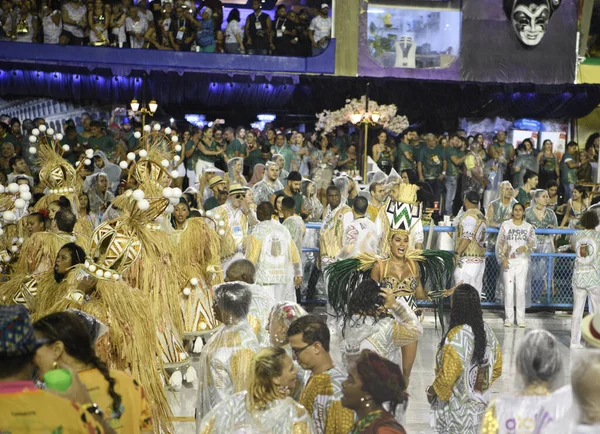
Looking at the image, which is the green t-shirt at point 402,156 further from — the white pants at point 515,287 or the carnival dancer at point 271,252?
the carnival dancer at point 271,252

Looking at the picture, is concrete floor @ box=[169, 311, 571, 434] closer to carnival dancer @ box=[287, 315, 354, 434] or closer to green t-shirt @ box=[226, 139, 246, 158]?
carnival dancer @ box=[287, 315, 354, 434]

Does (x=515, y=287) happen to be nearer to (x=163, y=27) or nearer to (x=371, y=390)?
(x=371, y=390)

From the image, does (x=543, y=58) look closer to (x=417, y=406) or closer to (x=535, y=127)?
(x=535, y=127)

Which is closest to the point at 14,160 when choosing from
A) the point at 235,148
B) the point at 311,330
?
the point at 235,148

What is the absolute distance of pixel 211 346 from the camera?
5691 millimetres

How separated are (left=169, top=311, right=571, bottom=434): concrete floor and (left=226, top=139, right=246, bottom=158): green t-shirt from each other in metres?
5.56

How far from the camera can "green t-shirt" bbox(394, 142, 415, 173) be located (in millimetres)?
17625

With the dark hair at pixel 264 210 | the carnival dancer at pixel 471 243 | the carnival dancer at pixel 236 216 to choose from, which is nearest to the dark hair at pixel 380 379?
the dark hair at pixel 264 210

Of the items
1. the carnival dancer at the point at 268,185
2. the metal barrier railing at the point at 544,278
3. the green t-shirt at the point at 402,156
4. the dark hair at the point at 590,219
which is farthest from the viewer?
the green t-shirt at the point at 402,156

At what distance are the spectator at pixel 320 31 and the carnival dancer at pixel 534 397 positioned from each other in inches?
632

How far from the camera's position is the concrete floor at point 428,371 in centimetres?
805

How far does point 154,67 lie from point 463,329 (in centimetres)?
1368

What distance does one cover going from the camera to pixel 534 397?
416 cm

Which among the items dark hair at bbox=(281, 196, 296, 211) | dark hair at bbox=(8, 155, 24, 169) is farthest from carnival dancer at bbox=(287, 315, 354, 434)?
dark hair at bbox=(8, 155, 24, 169)
